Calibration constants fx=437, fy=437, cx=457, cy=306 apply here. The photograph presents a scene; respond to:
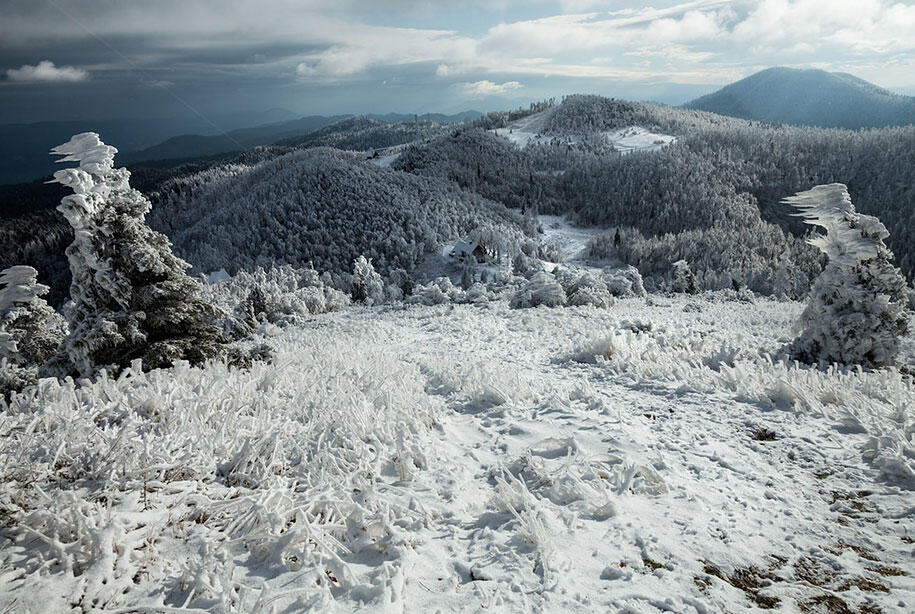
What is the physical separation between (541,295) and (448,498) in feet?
65.0

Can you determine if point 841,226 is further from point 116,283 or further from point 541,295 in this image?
point 116,283

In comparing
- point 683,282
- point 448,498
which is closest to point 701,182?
point 683,282

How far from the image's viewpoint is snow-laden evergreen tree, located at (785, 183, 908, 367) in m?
11.9

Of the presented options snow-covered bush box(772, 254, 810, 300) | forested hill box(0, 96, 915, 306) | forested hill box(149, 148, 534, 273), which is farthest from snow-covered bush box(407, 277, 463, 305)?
snow-covered bush box(772, 254, 810, 300)

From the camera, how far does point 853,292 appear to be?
12.1 m

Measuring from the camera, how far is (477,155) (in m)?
138

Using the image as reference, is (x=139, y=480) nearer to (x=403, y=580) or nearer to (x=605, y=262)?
(x=403, y=580)

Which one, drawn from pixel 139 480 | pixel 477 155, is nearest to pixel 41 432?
pixel 139 480

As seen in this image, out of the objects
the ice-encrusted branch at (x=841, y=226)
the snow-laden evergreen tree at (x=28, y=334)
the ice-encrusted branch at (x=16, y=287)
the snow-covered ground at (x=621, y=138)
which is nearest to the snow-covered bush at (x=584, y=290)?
the ice-encrusted branch at (x=841, y=226)

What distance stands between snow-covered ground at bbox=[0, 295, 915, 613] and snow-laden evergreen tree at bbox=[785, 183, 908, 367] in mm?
Answer: 5674

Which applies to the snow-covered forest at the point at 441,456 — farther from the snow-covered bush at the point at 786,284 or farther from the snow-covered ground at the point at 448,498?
the snow-covered bush at the point at 786,284

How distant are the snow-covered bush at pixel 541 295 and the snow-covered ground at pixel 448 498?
15578mm

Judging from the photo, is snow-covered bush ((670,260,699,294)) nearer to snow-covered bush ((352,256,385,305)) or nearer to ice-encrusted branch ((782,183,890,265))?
snow-covered bush ((352,256,385,305))

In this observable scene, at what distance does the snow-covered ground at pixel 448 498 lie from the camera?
2.99 m
